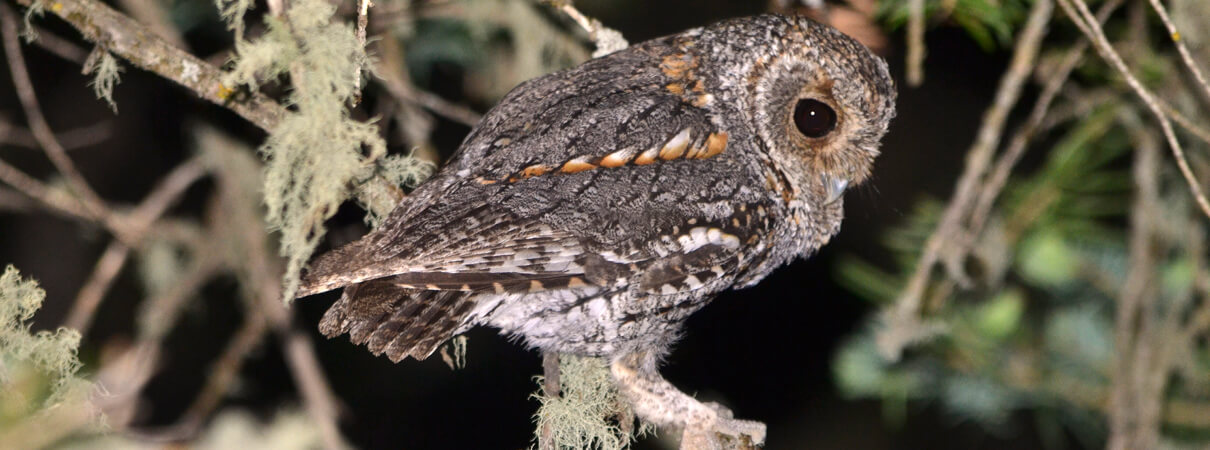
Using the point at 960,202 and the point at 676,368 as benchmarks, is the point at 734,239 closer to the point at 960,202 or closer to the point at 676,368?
the point at 960,202

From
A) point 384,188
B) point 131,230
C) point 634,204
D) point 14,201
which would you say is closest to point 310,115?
point 384,188

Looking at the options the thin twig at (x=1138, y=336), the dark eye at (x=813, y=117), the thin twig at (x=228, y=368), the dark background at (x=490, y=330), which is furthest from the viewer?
the dark background at (x=490, y=330)

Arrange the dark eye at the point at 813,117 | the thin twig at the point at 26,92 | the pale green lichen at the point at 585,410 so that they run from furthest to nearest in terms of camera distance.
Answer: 1. the thin twig at the point at 26,92
2. the dark eye at the point at 813,117
3. the pale green lichen at the point at 585,410

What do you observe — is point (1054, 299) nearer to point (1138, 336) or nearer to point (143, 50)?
point (1138, 336)

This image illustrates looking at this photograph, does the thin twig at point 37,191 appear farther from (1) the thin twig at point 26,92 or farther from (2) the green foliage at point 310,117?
(2) the green foliage at point 310,117

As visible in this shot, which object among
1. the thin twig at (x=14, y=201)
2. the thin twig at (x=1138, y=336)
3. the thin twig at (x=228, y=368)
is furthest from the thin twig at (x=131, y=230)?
the thin twig at (x=1138, y=336)

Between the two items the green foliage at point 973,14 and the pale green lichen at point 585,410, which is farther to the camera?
the green foliage at point 973,14
